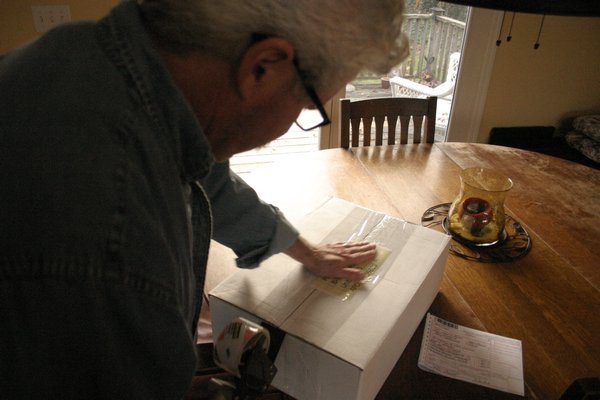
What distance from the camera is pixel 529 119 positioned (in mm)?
2844

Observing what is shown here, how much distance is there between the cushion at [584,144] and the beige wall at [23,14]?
269cm

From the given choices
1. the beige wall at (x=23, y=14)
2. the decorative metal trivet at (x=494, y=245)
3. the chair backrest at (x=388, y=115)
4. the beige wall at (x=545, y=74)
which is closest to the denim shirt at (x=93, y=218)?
the decorative metal trivet at (x=494, y=245)

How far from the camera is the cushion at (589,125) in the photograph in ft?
8.39

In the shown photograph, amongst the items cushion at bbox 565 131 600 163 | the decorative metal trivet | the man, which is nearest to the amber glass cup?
the decorative metal trivet

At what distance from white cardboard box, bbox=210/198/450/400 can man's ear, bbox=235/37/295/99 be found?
0.37 metres

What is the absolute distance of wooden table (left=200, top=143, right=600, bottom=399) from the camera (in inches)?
30.2

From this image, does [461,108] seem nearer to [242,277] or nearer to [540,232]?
[540,232]

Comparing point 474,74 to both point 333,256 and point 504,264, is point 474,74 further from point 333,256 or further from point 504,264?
point 333,256

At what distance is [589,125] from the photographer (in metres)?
2.62

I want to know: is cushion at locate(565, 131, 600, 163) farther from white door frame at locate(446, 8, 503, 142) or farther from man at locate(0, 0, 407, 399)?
man at locate(0, 0, 407, 399)

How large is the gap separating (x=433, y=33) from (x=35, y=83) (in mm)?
2639

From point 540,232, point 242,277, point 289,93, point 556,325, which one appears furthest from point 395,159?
point 289,93

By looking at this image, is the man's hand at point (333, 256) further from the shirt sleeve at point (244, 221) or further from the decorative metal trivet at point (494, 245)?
the decorative metal trivet at point (494, 245)

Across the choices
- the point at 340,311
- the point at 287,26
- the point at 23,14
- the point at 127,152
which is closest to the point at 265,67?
the point at 287,26
